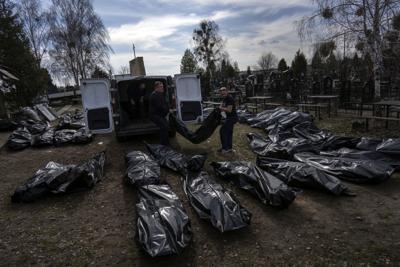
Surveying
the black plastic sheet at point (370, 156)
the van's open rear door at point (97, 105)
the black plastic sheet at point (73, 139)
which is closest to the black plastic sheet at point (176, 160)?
the van's open rear door at point (97, 105)

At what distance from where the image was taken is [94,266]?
275 cm

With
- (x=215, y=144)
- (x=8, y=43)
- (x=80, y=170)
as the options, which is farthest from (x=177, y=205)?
(x=8, y=43)

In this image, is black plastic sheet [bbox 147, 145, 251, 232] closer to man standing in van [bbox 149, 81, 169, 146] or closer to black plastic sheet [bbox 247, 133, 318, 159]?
black plastic sheet [bbox 247, 133, 318, 159]

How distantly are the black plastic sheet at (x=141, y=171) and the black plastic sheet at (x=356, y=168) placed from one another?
8.50 feet

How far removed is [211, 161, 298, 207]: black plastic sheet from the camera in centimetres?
352

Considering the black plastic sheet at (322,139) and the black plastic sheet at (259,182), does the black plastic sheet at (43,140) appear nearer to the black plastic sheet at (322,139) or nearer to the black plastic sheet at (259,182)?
the black plastic sheet at (259,182)

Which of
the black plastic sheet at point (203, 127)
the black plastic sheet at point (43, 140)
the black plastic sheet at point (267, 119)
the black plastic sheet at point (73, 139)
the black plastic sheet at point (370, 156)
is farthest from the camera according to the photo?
the black plastic sheet at point (267, 119)

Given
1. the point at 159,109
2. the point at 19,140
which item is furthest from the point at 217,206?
the point at 19,140

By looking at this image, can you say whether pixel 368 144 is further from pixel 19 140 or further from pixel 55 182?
pixel 19 140

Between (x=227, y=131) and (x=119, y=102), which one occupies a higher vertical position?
(x=119, y=102)

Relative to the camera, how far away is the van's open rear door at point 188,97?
717cm

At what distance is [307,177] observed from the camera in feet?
13.3

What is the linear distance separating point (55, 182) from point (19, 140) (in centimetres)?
461

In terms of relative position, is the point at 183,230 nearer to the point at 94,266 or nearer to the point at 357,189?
the point at 94,266
